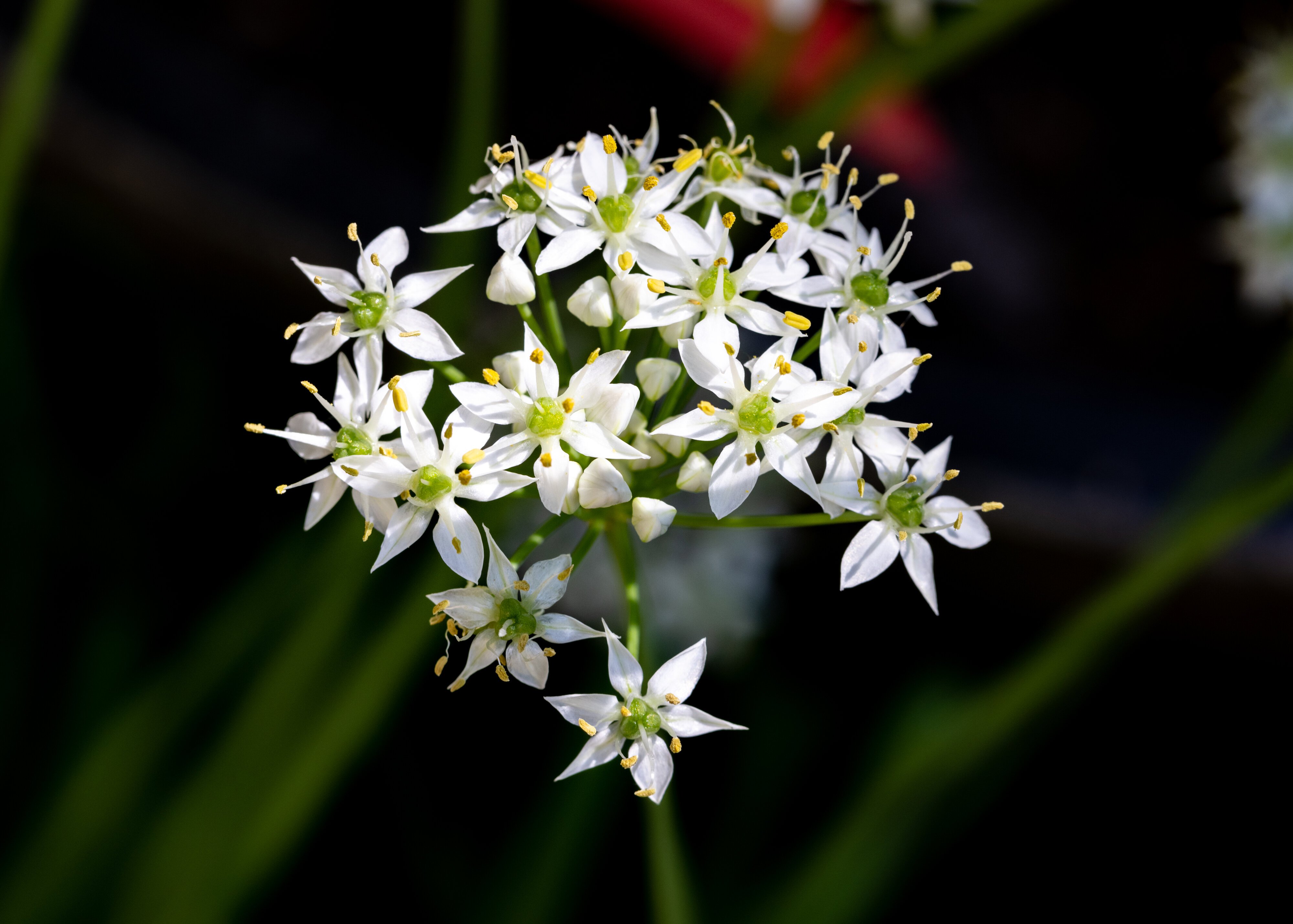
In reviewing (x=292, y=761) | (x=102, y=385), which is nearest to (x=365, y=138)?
(x=102, y=385)

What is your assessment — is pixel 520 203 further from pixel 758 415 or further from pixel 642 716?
pixel 642 716

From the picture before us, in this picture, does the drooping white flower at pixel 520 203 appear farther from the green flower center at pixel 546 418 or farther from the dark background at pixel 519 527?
the dark background at pixel 519 527

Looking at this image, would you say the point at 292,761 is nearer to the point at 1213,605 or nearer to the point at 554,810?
the point at 554,810

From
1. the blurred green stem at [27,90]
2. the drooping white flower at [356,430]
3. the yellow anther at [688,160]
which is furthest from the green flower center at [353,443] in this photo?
the blurred green stem at [27,90]

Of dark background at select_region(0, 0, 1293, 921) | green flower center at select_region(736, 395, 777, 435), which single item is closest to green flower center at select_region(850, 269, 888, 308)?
green flower center at select_region(736, 395, 777, 435)

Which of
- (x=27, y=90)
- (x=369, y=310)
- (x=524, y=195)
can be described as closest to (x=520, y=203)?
(x=524, y=195)
